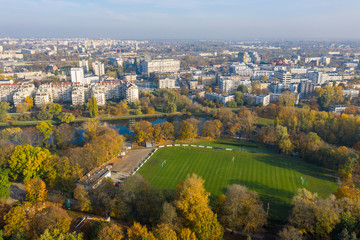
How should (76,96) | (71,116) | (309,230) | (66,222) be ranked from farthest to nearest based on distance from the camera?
(76,96) < (71,116) < (309,230) < (66,222)

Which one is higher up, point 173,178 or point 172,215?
point 172,215

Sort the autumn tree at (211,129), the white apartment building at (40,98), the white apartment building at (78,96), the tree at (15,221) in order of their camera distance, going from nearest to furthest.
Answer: the tree at (15,221) → the autumn tree at (211,129) → the white apartment building at (40,98) → the white apartment building at (78,96)

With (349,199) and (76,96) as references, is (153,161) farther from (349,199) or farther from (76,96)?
(76,96)

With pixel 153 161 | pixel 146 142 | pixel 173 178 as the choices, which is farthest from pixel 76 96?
pixel 173 178

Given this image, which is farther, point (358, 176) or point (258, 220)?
point (358, 176)

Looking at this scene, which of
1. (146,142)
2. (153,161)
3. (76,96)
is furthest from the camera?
(76,96)

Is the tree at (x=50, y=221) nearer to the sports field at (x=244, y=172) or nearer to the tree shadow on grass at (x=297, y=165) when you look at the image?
the sports field at (x=244, y=172)

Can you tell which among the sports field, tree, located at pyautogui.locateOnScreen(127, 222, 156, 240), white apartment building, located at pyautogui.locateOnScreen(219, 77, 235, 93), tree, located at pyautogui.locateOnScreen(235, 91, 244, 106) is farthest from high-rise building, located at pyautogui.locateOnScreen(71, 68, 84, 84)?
tree, located at pyautogui.locateOnScreen(127, 222, 156, 240)

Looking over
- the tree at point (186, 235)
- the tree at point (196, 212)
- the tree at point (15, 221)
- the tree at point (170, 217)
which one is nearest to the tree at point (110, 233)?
the tree at point (170, 217)
